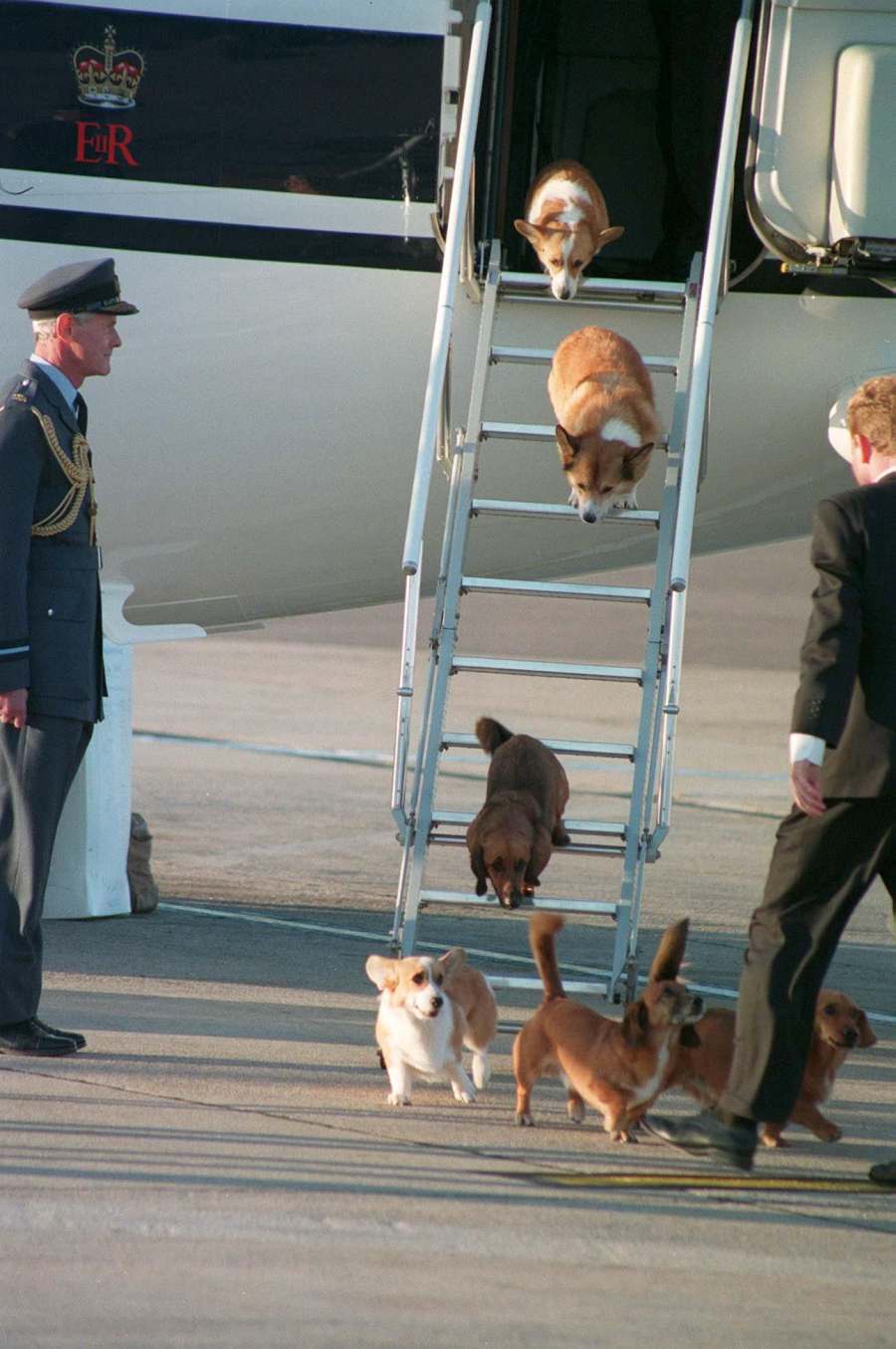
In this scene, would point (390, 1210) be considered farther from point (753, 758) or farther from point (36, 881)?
point (753, 758)

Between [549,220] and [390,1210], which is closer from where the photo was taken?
[390,1210]

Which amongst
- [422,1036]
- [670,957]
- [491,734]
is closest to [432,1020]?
[422,1036]

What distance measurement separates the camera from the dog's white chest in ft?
15.7

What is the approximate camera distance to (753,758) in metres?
14.5

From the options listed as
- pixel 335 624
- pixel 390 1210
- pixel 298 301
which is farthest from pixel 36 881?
pixel 335 624

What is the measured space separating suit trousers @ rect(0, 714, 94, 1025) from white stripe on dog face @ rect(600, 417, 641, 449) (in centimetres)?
219

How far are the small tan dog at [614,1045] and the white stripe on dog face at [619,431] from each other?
2.11m

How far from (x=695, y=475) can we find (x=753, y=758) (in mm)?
8676

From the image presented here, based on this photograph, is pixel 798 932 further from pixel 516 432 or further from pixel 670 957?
pixel 516 432

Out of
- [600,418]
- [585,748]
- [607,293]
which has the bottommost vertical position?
[585,748]

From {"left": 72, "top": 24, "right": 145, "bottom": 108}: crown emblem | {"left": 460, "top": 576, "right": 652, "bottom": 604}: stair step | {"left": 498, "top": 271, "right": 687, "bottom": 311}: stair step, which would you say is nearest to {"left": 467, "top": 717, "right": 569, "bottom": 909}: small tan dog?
{"left": 460, "top": 576, "right": 652, "bottom": 604}: stair step

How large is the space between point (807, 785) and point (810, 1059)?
0.89 m

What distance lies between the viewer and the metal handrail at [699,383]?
573cm

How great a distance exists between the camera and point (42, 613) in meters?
5.06
